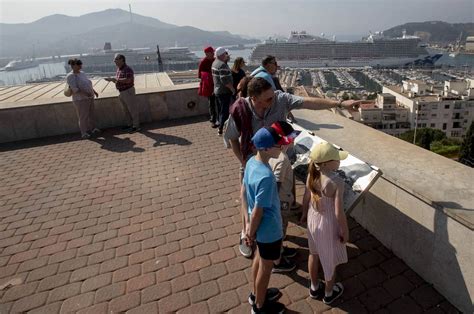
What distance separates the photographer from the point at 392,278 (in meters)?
2.94

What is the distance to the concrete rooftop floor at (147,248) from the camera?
9.19ft

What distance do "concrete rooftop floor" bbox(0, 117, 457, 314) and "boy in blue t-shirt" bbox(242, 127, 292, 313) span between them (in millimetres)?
427

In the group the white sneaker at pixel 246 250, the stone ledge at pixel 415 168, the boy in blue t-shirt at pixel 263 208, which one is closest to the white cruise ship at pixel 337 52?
the stone ledge at pixel 415 168

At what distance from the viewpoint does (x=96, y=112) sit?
7938 mm

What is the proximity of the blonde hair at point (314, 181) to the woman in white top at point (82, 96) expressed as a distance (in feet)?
19.8

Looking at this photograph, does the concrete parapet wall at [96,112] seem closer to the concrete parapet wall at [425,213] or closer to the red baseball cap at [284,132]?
the concrete parapet wall at [425,213]

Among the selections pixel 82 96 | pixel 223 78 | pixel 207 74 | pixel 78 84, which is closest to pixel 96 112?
pixel 82 96

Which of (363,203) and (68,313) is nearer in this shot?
(68,313)

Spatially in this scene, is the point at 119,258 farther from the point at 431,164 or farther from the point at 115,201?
the point at 431,164

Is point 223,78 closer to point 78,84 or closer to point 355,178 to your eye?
point 78,84

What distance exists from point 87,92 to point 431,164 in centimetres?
655

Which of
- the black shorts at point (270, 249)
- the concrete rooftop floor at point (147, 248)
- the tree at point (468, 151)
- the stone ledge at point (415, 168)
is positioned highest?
the stone ledge at point (415, 168)

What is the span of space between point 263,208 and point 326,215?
1.82 ft

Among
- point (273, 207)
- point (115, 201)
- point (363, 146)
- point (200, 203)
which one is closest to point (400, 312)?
point (273, 207)
